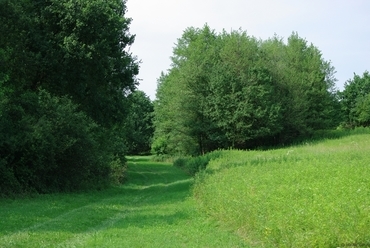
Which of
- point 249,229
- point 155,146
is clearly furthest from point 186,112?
point 249,229

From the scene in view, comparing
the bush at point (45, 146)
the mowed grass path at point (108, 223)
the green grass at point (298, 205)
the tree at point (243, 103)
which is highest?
the tree at point (243, 103)

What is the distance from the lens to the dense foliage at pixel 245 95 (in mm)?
57281

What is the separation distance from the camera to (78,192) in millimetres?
29156

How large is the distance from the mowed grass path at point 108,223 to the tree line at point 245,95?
31.9 metres

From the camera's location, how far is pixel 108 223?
57.8ft

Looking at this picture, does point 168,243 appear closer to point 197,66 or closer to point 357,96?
point 197,66

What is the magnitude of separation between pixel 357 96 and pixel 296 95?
4408 centimetres

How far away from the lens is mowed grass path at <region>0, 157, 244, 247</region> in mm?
13492

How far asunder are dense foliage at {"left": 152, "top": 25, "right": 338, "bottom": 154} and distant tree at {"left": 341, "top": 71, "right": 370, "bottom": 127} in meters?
24.6

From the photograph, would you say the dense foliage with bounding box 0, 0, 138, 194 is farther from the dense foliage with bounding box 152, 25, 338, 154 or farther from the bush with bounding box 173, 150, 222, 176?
the dense foliage with bounding box 152, 25, 338, 154

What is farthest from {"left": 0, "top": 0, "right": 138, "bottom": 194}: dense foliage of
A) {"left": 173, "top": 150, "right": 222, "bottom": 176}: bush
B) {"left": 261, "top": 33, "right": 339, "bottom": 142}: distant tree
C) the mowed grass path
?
{"left": 261, "top": 33, "right": 339, "bottom": 142}: distant tree

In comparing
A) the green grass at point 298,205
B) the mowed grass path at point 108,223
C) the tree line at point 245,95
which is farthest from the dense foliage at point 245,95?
the green grass at point 298,205

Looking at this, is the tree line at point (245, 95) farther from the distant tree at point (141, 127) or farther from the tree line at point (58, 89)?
the distant tree at point (141, 127)

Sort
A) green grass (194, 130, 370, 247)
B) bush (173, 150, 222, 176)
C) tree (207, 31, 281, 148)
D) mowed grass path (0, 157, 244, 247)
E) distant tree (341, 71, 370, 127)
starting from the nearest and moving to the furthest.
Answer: green grass (194, 130, 370, 247) → mowed grass path (0, 157, 244, 247) → bush (173, 150, 222, 176) → tree (207, 31, 281, 148) → distant tree (341, 71, 370, 127)
